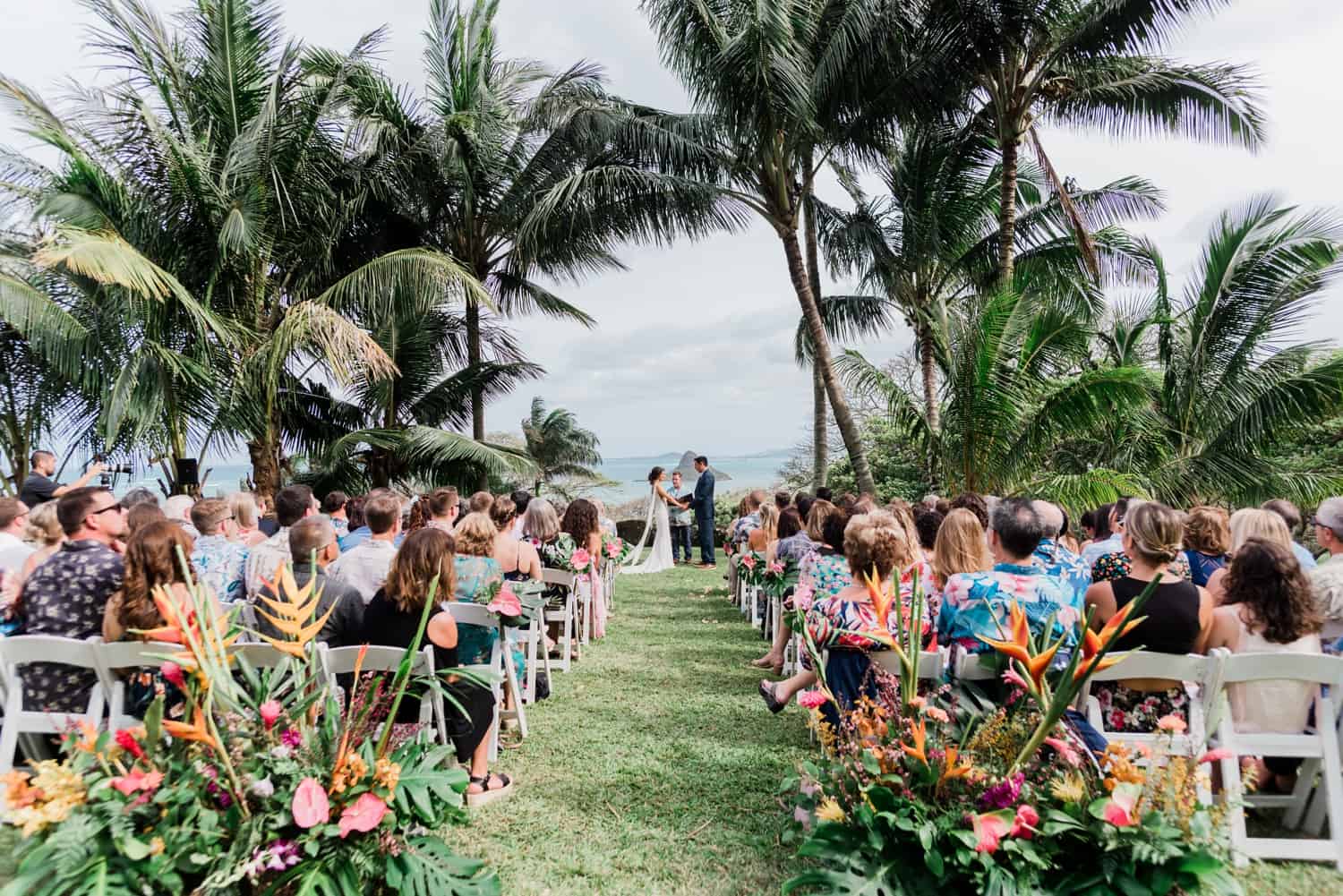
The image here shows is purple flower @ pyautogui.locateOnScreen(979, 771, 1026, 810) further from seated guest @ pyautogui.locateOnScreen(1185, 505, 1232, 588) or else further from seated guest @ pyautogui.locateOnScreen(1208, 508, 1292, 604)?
seated guest @ pyautogui.locateOnScreen(1185, 505, 1232, 588)

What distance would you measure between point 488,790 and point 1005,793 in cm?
260

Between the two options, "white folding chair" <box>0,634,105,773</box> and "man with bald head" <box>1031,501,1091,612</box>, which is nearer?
"white folding chair" <box>0,634,105,773</box>

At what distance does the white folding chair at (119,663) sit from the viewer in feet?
10.7

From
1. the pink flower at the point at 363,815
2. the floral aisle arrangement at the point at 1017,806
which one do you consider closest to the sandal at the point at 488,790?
the pink flower at the point at 363,815

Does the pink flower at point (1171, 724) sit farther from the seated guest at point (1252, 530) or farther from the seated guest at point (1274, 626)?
the seated guest at point (1252, 530)

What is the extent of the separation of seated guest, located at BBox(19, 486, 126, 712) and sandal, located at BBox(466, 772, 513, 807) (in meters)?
1.81

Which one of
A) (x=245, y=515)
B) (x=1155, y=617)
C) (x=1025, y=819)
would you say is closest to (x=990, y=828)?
(x=1025, y=819)

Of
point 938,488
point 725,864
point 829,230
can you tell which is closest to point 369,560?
point 725,864

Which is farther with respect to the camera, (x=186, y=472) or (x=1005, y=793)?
(x=186, y=472)

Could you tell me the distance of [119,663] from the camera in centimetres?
331

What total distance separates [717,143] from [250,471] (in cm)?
900

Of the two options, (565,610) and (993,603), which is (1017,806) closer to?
(993,603)

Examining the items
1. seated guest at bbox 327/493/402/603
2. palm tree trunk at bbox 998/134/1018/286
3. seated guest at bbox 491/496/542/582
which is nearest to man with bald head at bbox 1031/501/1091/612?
seated guest at bbox 491/496/542/582

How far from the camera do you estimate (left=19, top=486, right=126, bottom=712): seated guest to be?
3.65 metres
